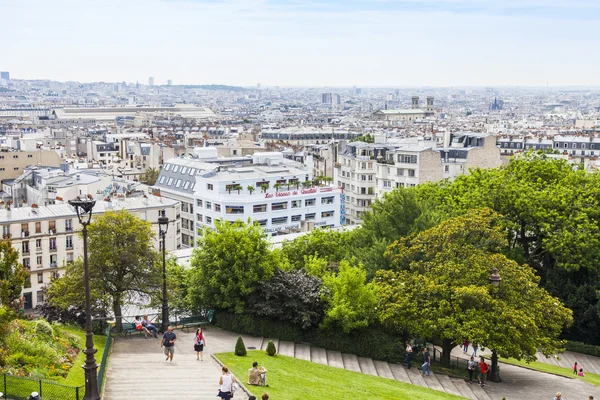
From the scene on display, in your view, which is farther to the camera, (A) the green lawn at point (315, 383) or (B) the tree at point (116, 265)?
(B) the tree at point (116, 265)

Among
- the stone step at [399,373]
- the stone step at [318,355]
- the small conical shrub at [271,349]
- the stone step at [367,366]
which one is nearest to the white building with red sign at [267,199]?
the stone step at [318,355]

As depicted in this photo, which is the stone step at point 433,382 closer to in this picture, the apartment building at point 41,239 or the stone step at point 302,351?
the stone step at point 302,351

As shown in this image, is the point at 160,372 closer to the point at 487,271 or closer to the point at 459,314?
the point at 459,314

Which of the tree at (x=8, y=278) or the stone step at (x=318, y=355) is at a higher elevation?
the tree at (x=8, y=278)

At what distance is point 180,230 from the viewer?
8400cm

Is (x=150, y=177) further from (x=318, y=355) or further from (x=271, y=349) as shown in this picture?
(x=271, y=349)

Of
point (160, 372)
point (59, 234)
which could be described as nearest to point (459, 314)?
point (160, 372)

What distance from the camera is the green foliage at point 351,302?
40.2 metres

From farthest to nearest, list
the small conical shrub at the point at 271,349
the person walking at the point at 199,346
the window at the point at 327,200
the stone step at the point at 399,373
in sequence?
the window at the point at 327,200
the stone step at the point at 399,373
the small conical shrub at the point at 271,349
the person walking at the point at 199,346

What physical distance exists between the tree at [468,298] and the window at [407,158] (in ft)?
159

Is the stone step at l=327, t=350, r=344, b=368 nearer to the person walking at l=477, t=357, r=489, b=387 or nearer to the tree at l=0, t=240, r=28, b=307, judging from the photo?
the person walking at l=477, t=357, r=489, b=387

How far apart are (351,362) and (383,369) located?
5.62 feet

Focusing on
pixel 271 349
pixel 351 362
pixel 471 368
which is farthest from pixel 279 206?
pixel 271 349

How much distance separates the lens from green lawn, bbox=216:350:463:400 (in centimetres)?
3022
